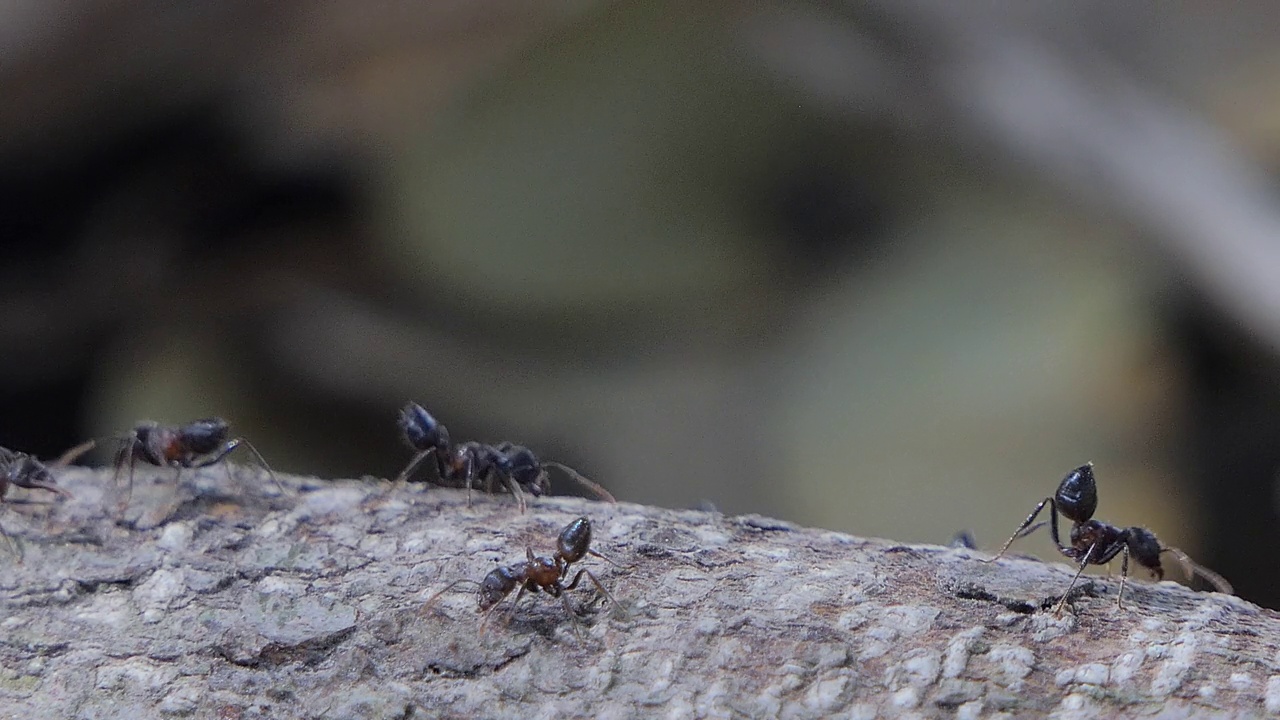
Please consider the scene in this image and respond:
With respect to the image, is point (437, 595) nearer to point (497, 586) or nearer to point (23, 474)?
point (497, 586)

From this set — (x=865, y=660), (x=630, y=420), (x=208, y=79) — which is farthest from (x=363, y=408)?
(x=865, y=660)

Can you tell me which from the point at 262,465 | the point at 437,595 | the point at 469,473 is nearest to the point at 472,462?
the point at 469,473

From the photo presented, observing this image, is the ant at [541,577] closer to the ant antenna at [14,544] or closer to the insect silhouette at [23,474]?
the ant antenna at [14,544]

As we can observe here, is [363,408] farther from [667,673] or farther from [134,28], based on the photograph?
[667,673]

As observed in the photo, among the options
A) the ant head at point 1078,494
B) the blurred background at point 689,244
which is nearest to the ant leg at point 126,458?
the ant head at point 1078,494

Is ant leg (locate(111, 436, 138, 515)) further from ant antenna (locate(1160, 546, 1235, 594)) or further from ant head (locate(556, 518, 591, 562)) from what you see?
ant antenna (locate(1160, 546, 1235, 594))
